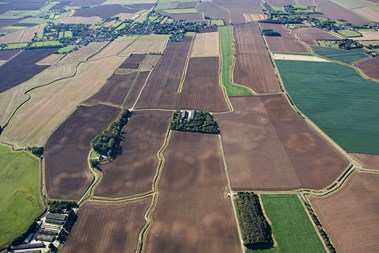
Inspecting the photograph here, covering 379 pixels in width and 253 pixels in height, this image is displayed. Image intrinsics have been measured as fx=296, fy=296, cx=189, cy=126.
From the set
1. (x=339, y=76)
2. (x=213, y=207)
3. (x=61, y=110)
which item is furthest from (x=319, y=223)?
(x=61, y=110)

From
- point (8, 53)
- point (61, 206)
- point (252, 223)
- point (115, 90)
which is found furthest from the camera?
point (8, 53)

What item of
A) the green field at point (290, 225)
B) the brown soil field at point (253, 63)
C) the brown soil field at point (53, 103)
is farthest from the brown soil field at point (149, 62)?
the green field at point (290, 225)

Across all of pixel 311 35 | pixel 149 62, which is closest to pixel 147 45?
pixel 149 62

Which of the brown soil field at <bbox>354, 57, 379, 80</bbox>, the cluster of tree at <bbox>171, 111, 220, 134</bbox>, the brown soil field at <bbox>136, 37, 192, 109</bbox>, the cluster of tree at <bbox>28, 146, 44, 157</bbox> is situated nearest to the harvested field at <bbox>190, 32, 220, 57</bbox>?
the brown soil field at <bbox>136, 37, 192, 109</bbox>

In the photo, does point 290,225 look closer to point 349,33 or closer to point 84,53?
point 84,53

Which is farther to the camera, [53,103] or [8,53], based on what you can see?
[8,53]

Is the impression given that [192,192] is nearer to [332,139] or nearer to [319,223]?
[319,223]

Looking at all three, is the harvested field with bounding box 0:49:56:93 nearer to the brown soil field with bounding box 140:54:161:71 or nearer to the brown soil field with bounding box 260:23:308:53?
the brown soil field with bounding box 140:54:161:71
